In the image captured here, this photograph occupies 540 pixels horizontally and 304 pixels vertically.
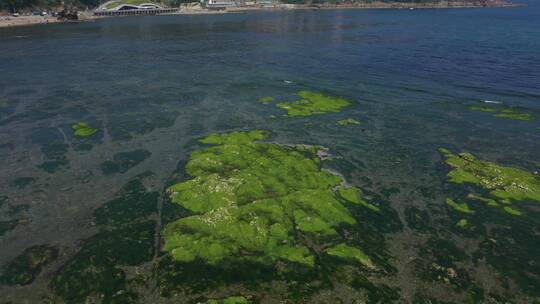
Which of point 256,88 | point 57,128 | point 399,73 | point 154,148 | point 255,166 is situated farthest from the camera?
point 399,73

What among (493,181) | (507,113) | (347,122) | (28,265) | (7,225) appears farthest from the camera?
(507,113)

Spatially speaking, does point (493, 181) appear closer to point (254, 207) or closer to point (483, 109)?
point (254, 207)

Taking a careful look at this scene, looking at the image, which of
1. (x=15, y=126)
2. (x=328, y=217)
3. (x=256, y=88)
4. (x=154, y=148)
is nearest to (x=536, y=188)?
(x=328, y=217)

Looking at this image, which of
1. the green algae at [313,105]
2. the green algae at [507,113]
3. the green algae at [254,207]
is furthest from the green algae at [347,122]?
the green algae at [507,113]

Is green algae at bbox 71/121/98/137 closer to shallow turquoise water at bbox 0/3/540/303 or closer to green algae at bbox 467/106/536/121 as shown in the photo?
shallow turquoise water at bbox 0/3/540/303

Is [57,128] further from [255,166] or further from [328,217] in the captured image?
[328,217]

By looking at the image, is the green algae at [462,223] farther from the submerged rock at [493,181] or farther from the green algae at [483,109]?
the green algae at [483,109]

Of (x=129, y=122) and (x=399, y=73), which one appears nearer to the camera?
(x=129, y=122)

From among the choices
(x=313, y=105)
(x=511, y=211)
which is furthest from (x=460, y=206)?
(x=313, y=105)
